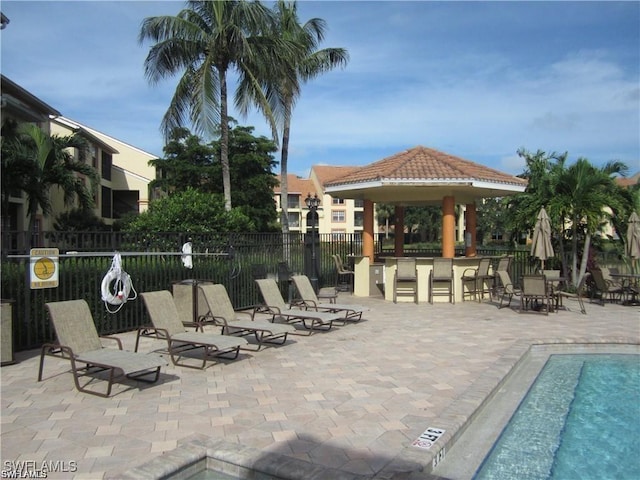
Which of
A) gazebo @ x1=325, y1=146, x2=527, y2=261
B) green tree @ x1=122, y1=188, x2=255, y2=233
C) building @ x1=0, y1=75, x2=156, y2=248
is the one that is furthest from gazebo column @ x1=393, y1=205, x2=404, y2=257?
building @ x1=0, y1=75, x2=156, y2=248

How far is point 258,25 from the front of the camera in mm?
19203

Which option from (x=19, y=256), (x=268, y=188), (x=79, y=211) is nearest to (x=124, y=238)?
(x=19, y=256)

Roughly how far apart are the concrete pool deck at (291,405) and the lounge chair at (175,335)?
35 cm

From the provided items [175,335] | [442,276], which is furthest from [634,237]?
[175,335]

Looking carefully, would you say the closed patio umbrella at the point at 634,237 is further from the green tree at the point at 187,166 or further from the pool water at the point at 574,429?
the green tree at the point at 187,166

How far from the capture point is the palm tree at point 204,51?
59.8 feet

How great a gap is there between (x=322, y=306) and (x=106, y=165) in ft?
114

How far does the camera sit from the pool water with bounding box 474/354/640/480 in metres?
4.70

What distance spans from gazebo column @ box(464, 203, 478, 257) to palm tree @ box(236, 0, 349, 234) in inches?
305

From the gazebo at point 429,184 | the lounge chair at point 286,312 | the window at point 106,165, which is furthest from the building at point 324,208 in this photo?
the lounge chair at point 286,312

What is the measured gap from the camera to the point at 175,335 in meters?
7.70

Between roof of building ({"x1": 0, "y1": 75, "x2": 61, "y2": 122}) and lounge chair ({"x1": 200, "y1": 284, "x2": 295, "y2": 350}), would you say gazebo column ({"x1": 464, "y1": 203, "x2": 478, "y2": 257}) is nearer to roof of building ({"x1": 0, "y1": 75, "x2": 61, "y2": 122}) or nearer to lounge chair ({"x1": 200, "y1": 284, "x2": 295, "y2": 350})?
lounge chair ({"x1": 200, "y1": 284, "x2": 295, "y2": 350})

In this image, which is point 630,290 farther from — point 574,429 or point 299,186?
point 299,186

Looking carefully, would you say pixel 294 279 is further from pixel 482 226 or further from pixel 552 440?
pixel 482 226
